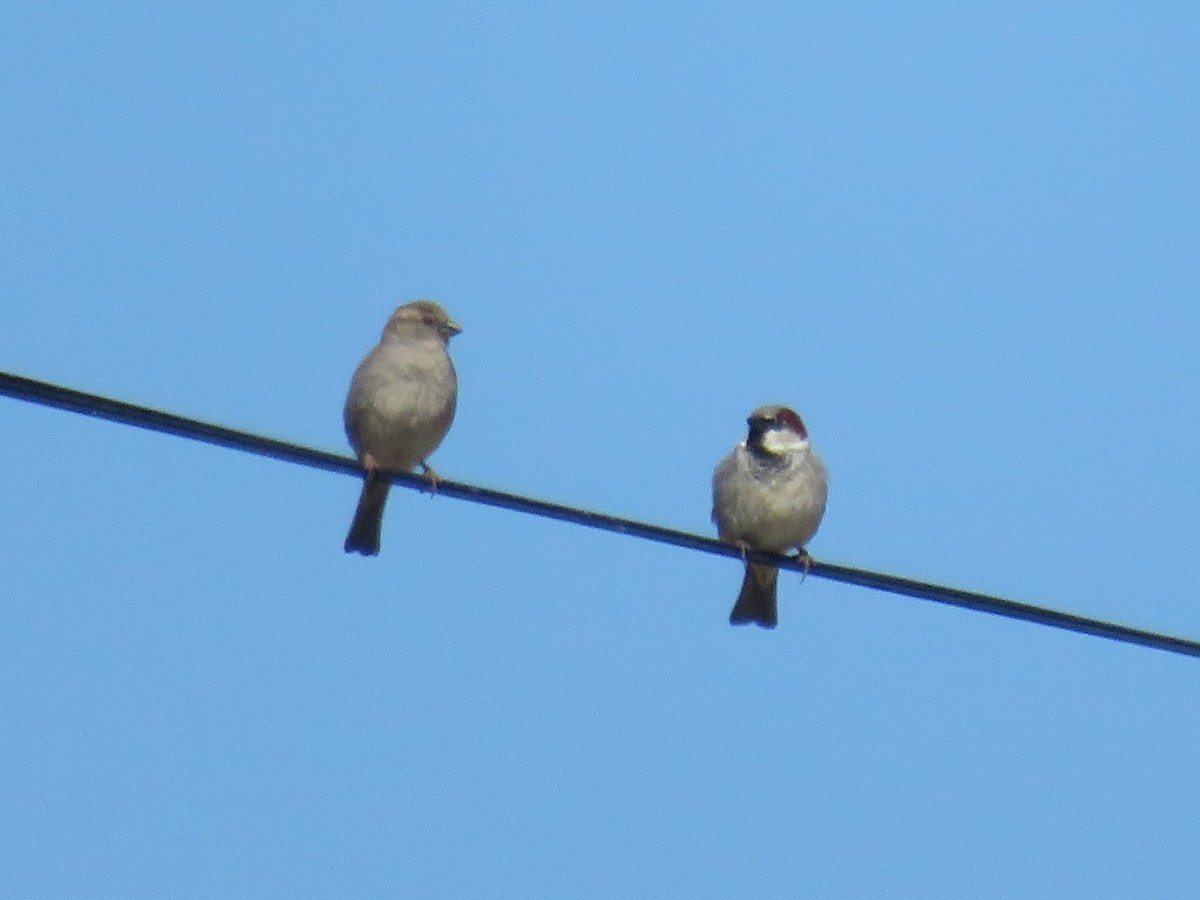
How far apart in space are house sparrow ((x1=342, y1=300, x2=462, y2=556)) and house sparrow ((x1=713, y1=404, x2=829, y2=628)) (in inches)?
43.0

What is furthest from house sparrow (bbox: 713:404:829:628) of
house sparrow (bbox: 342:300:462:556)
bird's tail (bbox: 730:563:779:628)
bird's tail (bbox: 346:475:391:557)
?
bird's tail (bbox: 346:475:391:557)

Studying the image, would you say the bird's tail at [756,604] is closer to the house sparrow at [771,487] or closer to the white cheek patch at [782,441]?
the house sparrow at [771,487]

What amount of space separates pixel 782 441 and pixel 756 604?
750 millimetres

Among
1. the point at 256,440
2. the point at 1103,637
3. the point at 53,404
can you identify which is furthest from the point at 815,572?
the point at 53,404

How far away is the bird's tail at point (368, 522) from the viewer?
834 cm

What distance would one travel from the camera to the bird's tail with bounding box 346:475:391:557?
8.34 metres

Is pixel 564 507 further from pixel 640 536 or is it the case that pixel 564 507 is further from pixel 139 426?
pixel 139 426

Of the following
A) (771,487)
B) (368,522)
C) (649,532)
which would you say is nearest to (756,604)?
(771,487)

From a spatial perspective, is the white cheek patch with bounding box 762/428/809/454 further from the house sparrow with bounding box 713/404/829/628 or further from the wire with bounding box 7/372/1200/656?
the wire with bounding box 7/372/1200/656

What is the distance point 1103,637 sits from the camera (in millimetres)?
5234

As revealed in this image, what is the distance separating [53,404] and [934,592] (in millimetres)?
2197

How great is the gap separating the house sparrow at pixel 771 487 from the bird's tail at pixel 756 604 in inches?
13.6

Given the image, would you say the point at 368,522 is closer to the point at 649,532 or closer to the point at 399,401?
the point at 399,401

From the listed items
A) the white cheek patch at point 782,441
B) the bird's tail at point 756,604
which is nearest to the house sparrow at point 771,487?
the white cheek patch at point 782,441
